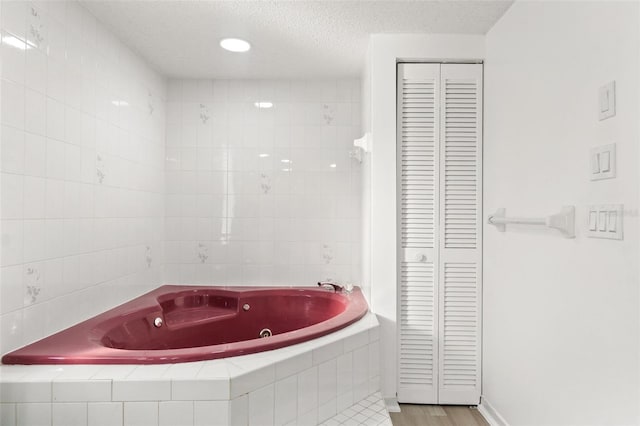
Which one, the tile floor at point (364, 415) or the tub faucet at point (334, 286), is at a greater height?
the tub faucet at point (334, 286)

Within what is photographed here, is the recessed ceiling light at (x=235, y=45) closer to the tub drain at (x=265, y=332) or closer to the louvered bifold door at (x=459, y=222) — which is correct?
the louvered bifold door at (x=459, y=222)

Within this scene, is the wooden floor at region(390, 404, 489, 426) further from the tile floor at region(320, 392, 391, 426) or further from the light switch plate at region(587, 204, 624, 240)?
the light switch plate at region(587, 204, 624, 240)

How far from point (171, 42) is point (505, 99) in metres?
1.91

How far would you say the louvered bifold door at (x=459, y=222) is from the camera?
225 cm

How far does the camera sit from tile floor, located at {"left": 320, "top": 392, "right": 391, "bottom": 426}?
174cm

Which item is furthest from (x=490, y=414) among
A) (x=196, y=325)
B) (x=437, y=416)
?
(x=196, y=325)

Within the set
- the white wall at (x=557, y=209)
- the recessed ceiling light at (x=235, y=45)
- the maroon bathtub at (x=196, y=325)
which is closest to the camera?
the white wall at (x=557, y=209)

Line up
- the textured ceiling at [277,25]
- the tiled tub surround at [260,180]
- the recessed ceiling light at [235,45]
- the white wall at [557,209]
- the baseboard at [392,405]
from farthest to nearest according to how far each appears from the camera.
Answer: the tiled tub surround at [260,180] < the recessed ceiling light at [235,45] < the baseboard at [392,405] < the textured ceiling at [277,25] < the white wall at [557,209]

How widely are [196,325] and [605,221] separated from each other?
7.43 feet

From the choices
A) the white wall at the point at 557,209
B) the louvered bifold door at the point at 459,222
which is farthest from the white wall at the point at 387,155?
the white wall at the point at 557,209

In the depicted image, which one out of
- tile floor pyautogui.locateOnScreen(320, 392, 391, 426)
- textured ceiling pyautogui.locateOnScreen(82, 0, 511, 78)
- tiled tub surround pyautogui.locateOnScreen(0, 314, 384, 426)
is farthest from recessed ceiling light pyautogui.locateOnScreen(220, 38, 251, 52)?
tile floor pyautogui.locateOnScreen(320, 392, 391, 426)

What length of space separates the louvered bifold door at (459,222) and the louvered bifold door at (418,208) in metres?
0.06

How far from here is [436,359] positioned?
2.25 meters

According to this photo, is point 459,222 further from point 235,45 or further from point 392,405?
point 235,45
